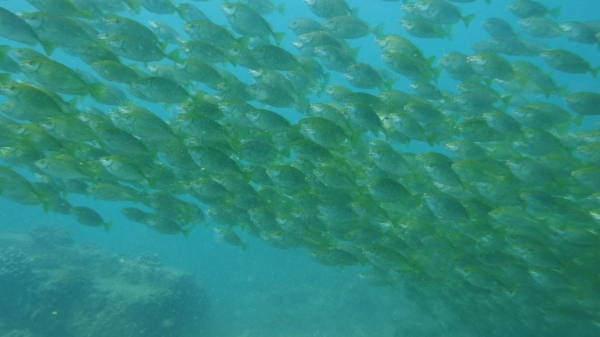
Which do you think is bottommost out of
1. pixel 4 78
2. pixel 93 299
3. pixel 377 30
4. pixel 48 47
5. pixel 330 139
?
pixel 93 299

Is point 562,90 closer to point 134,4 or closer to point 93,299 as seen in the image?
point 134,4

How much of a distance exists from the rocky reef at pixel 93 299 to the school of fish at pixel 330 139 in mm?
5265

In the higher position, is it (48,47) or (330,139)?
(330,139)

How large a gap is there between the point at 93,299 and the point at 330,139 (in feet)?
32.8

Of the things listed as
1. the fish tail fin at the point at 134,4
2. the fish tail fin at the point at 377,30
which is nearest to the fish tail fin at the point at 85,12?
the fish tail fin at the point at 134,4

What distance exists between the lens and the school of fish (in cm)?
511

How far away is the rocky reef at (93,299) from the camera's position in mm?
10445

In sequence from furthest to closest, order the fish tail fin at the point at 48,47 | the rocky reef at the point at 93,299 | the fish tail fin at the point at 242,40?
1. the rocky reef at the point at 93,299
2. the fish tail fin at the point at 242,40
3. the fish tail fin at the point at 48,47

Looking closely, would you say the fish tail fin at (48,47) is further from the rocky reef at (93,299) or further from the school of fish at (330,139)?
the rocky reef at (93,299)

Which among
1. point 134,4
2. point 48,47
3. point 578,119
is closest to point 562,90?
point 578,119

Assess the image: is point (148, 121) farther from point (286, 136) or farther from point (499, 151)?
point (499, 151)

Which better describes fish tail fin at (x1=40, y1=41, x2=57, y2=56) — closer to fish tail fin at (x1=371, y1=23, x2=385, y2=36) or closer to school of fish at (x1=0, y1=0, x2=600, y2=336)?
school of fish at (x1=0, y1=0, x2=600, y2=336)

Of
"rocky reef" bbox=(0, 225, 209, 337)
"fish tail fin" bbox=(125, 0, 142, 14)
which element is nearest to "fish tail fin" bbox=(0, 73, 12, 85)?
"fish tail fin" bbox=(125, 0, 142, 14)

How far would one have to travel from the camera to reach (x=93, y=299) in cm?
1102
